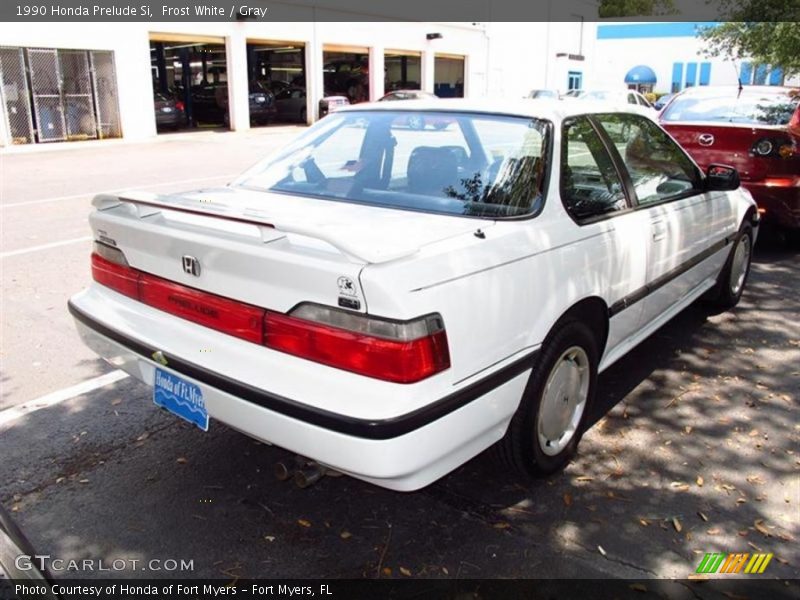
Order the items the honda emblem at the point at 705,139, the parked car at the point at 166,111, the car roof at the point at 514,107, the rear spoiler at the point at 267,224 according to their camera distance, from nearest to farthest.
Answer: the rear spoiler at the point at 267,224 → the car roof at the point at 514,107 → the honda emblem at the point at 705,139 → the parked car at the point at 166,111

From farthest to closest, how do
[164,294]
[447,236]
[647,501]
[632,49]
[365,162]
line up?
1. [632,49]
2. [365,162]
3. [647,501]
4. [164,294]
5. [447,236]

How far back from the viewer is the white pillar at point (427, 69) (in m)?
31.9

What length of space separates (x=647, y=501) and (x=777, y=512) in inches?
21.6

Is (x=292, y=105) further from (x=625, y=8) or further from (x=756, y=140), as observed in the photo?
(x=625, y=8)

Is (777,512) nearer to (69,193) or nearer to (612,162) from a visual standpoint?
(612,162)

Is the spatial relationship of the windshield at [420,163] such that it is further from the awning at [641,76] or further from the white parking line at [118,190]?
the awning at [641,76]

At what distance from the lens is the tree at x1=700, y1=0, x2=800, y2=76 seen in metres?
9.53

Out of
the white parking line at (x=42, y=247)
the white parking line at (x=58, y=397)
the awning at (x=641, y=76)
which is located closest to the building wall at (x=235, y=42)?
the white parking line at (x=42, y=247)

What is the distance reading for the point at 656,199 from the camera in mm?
3896

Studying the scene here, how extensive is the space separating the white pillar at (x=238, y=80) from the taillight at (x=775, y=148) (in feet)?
66.2

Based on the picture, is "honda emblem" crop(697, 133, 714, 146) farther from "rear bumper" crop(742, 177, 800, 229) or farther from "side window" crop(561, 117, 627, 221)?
"side window" crop(561, 117, 627, 221)

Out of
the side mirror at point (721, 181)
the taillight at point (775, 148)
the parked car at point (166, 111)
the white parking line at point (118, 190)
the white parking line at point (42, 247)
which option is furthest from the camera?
the parked car at point (166, 111)

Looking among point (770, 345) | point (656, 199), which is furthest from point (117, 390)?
point (770, 345)

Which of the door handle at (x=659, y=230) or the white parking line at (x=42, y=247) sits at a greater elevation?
the door handle at (x=659, y=230)
